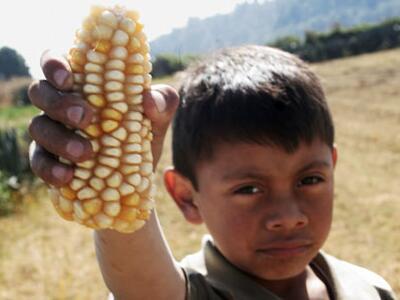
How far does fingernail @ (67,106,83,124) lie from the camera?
1.10 meters

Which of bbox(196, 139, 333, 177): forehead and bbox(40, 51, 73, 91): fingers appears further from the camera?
bbox(196, 139, 333, 177): forehead

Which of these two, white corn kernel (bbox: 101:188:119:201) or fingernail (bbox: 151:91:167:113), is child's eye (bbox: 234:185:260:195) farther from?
white corn kernel (bbox: 101:188:119:201)

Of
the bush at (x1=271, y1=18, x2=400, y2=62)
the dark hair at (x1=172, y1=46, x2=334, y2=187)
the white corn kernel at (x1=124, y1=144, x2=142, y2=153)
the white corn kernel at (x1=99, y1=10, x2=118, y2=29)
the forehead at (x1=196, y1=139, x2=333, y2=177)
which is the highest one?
the white corn kernel at (x1=99, y1=10, x2=118, y2=29)

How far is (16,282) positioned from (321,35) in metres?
37.5

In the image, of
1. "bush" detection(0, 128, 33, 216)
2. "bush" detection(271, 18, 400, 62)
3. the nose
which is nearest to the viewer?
the nose

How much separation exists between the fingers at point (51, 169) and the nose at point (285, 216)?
821 millimetres

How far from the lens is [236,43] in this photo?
2.59 m

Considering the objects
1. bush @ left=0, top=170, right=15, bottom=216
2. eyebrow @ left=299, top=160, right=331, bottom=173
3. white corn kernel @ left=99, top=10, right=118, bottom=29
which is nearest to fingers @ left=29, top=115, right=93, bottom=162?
white corn kernel @ left=99, top=10, right=118, bottom=29

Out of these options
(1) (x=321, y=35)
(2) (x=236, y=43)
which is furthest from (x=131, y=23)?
(1) (x=321, y=35)

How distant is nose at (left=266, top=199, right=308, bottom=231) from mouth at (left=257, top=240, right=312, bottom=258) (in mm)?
55

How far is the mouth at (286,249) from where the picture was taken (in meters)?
1.86

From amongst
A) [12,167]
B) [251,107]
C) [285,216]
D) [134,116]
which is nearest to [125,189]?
[134,116]

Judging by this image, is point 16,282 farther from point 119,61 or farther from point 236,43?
point 119,61

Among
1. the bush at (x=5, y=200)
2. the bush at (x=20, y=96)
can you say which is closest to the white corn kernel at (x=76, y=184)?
the bush at (x=5, y=200)
